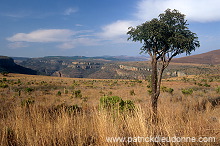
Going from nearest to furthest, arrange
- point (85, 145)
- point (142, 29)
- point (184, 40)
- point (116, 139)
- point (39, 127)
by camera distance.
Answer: point (116, 139)
point (85, 145)
point (39, 127)
point (184, 40)
point (142, 29)

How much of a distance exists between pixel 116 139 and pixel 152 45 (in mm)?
6225

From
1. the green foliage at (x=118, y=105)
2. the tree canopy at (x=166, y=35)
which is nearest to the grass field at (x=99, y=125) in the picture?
the green foliage at (x=118, y=105)

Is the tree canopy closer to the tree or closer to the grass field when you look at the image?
the tree

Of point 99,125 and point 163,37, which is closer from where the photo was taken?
point 99,125

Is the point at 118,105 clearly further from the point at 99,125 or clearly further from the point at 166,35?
the point at 166,35

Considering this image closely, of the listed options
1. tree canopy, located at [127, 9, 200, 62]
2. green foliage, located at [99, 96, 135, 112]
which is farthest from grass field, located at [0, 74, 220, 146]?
tree canopy, located at [127, 9, 200, 62]

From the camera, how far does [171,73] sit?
7469cm

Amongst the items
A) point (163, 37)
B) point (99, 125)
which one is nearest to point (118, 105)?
point (99, 125)

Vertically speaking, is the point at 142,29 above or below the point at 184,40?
above

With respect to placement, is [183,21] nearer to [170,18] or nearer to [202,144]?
[170,18]

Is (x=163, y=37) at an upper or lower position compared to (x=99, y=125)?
upper

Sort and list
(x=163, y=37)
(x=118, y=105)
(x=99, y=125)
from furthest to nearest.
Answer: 1. (x=163, y=37)
2. (x=118, y=105)
3. (x=99, y=125)

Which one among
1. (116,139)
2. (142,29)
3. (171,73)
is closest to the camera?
(116,139)

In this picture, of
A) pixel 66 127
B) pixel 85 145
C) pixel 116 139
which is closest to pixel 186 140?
pixel 116 139
